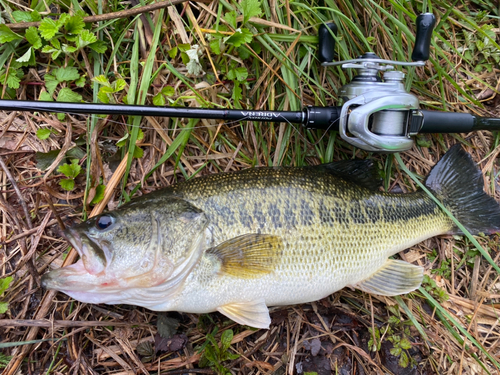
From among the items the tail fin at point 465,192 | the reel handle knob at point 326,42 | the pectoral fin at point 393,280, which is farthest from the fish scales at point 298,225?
the reel handle knob at point 326,42

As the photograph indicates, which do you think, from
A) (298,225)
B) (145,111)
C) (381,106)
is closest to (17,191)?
(145,111)

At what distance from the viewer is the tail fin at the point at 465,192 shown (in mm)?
2473

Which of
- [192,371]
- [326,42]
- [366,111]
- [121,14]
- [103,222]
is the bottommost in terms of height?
[192,371]

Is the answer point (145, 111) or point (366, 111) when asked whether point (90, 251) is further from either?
point (366, 111)

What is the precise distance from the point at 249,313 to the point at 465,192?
1.95m

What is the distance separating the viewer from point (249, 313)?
6.29ft

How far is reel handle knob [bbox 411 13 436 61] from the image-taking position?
80.4 inches

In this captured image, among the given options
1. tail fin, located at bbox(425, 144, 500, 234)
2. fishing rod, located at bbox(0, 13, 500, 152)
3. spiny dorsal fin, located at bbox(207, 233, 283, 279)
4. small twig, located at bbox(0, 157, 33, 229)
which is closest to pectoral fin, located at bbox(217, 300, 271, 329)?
spiny dorsal fin, located at bbox(207, 233, 283, 279)

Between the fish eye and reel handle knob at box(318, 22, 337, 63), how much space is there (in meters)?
1.79

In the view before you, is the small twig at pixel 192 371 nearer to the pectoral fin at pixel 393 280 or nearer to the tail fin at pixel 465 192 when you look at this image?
the pectoral fin at pixel 393 280

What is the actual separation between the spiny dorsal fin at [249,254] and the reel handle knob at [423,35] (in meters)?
1.57

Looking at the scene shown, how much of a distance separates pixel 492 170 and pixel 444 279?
1028 millimetres

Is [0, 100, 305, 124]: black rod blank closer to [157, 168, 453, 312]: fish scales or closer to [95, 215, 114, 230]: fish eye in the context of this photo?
[157, 168, 453, 312]: fish scales

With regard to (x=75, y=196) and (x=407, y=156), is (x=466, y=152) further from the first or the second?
(x=75, y=196)
